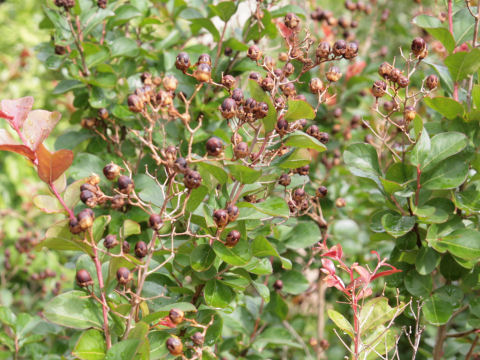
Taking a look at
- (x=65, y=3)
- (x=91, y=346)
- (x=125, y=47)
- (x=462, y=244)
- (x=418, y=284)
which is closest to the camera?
(x=91, y=346)

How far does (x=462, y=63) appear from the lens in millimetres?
1143

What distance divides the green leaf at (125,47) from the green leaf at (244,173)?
2.47 feet

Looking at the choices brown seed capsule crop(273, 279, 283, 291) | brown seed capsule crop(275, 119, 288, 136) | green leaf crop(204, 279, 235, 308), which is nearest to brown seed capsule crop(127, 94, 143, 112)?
brown seed capsule crop(275, 119, 288, 136)

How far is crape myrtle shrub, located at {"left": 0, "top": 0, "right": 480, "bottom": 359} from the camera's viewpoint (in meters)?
0.88

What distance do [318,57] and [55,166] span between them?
57cm

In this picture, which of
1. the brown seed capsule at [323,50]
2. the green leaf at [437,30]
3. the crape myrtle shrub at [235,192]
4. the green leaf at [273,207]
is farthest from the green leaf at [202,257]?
the green leaf at [437,30]

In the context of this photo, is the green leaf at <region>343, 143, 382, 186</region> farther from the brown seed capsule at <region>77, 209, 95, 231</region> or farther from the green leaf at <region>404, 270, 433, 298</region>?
the brown seed capsule at <region>77, 209, 95, 231</region>

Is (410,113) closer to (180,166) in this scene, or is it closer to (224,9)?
(180,166)

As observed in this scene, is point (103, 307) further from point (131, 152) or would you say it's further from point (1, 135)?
point (131, 152)

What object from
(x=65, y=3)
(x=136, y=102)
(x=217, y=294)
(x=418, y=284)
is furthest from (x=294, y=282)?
(x=65, y=3)

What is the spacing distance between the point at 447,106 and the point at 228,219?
598 mm

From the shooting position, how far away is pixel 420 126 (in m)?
1.07

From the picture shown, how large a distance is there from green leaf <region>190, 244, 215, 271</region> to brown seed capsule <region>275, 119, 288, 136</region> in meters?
0.26

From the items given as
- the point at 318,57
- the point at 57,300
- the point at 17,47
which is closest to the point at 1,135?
the point at 57,300
